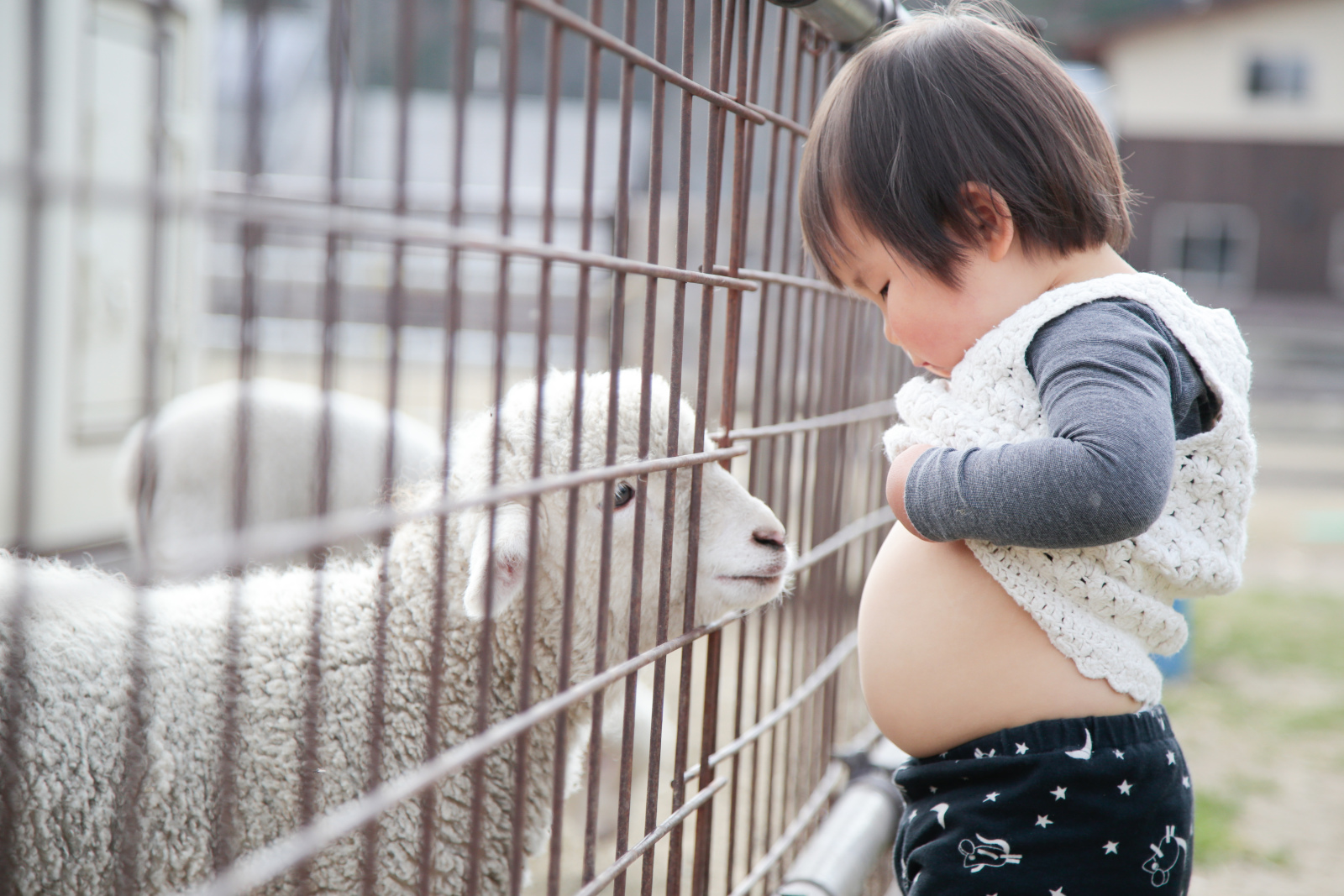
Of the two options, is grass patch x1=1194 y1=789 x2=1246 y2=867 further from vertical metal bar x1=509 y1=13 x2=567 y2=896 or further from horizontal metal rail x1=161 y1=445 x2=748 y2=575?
horizontal metal rail x1=161 y1=445 x2=748 y2=575

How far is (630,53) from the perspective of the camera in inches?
49.3

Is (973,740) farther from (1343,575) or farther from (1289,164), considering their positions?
(1289,164)

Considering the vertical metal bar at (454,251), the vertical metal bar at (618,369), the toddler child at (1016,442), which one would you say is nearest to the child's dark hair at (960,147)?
the toddler child at (1016,442)

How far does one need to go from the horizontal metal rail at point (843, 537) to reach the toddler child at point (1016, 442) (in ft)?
1.56

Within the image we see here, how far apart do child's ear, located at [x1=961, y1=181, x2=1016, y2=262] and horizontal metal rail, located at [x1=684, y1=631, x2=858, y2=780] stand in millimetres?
947

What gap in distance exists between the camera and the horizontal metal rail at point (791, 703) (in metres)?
1.89

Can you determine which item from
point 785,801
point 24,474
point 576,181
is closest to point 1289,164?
point 576,181

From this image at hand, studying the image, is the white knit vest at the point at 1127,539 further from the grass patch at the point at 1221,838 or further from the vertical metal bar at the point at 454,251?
the grass patch at the point at 1221,838

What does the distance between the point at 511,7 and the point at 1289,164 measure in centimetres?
2718

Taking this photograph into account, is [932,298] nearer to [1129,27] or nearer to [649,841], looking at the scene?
[649,841]

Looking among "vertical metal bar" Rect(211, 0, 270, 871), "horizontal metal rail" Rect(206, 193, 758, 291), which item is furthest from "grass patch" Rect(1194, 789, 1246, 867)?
"vertical metal bar" Rect(211, 0, 270, 871)

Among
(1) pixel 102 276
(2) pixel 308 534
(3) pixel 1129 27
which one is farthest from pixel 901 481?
(3) pixel 1129 27

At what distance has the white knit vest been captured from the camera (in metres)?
1.45

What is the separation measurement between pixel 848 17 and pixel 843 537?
3.80 ft
